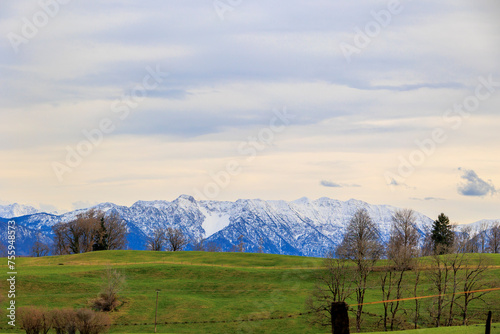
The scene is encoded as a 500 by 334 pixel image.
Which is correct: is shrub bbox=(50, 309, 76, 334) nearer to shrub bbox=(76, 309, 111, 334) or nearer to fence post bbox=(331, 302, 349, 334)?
shrub bbox=(76, 309, 111, 334)

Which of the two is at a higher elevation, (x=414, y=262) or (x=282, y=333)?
(x=414, y=262)

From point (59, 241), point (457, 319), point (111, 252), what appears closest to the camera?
point (457, 319)

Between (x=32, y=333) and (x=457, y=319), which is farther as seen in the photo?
(x=457, y=319)

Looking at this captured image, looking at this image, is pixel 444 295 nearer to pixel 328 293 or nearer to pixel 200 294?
pixel 328 293

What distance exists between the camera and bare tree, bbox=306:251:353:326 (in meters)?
69.0

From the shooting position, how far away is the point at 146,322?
67.9 meters

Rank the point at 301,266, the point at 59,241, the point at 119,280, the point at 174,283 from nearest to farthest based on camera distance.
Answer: the point at 119,280
the point at 174,283
the point at 301,266
the point at 59,241

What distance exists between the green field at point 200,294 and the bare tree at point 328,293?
1.83 m

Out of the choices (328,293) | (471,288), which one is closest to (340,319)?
(328,293)

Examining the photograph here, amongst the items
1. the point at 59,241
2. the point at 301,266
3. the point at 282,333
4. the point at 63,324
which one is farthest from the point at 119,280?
the point at 59,241

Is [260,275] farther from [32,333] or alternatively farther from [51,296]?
[32,333]

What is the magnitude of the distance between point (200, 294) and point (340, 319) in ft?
198

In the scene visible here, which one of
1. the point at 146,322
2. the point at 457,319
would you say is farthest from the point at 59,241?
the point at 457,319

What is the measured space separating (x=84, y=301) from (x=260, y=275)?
30.8m
